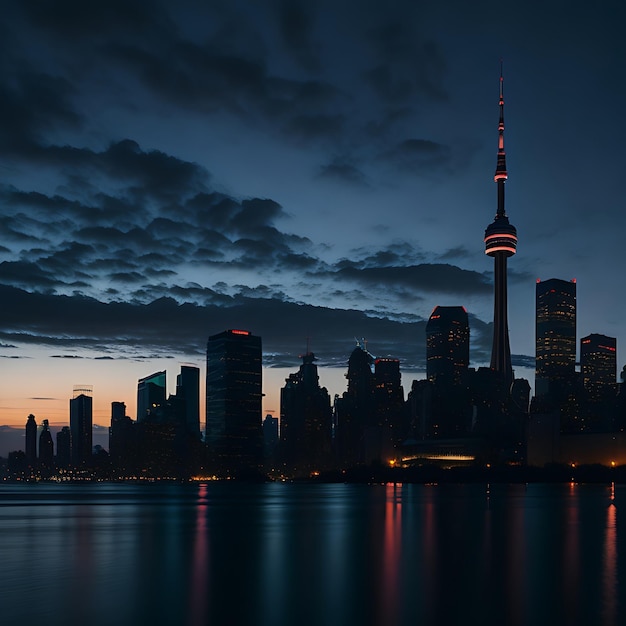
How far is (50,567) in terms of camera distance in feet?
193

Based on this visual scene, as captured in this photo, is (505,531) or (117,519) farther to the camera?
(117,519)

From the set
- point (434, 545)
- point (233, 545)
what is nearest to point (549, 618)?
point (434, 545)

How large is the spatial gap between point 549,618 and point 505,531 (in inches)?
1986

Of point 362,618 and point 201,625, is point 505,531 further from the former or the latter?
point 201,625

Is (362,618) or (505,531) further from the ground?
(362,618)

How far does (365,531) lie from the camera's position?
295 feet

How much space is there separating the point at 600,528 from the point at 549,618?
57.0 m

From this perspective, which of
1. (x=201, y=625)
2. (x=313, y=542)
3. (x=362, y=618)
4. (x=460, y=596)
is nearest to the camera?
(x=201, y=625)

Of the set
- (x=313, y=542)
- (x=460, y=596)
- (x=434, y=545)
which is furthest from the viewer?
(x=313, y=542)

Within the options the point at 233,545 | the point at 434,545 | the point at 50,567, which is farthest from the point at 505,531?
the point at 50,567

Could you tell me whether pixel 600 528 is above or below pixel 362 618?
below

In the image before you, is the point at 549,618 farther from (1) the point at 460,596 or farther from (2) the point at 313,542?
(2) the point at 313,542

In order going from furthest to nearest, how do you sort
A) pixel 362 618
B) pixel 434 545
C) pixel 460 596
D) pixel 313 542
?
pixel 313 542, pixel 434 545, pixel 460 596, pixel 362 618

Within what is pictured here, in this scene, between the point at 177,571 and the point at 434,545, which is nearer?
the point at 177,571
